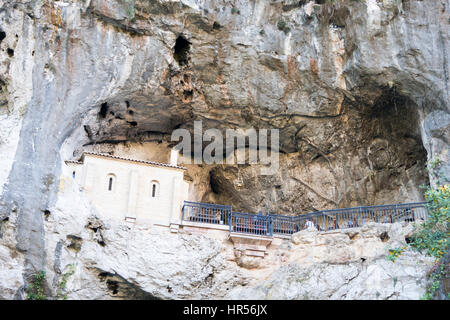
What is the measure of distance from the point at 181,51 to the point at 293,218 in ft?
26.6

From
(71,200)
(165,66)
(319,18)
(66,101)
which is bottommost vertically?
(71,200)

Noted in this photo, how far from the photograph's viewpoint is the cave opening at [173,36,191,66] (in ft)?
73.6

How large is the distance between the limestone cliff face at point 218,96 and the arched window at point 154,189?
2.47m

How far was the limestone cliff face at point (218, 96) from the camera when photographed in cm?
1880

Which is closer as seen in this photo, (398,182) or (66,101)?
(66,101)

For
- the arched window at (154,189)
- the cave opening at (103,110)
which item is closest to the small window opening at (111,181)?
the arched window at (154,189)

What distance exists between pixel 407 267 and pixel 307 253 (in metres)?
3.65

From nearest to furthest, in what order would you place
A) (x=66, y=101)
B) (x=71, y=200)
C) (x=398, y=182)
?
(x=71, y=200), (x=66, y=101), (x=398, y=182)

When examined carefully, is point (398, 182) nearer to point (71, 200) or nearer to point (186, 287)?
point (186, 287)

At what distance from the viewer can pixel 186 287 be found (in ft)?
62.6

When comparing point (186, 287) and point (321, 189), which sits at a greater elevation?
point (321, 189)

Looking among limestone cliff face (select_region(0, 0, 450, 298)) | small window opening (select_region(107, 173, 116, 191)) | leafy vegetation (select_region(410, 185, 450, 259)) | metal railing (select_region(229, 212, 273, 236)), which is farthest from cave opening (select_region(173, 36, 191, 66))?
leafy vegetation (select_region(410, 185, 450, 259))

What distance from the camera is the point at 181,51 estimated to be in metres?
22.6
